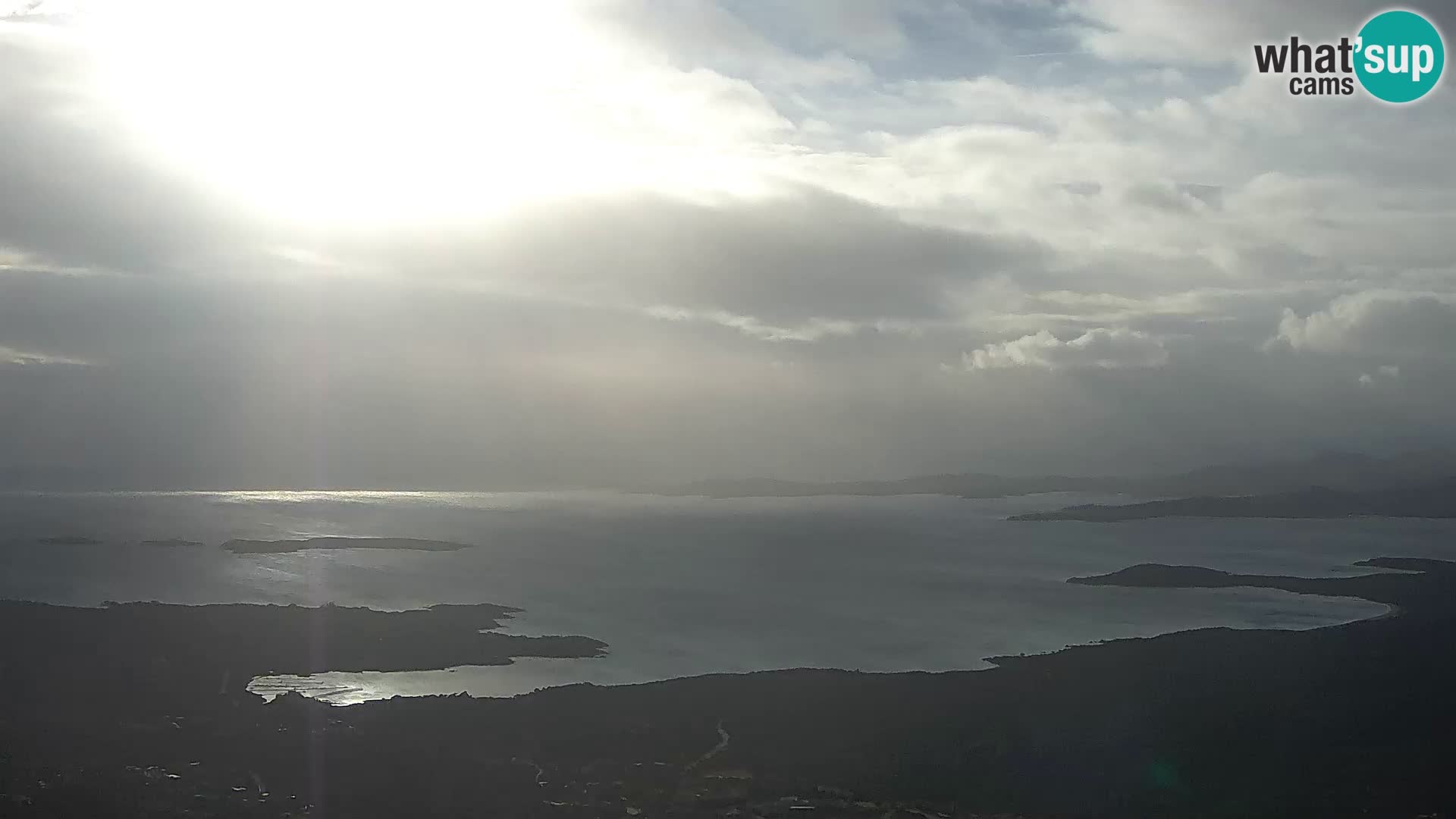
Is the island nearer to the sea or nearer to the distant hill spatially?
the sea

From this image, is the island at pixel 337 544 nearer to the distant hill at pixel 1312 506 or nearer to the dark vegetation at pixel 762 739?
the dark vegetation at pixel 762 739

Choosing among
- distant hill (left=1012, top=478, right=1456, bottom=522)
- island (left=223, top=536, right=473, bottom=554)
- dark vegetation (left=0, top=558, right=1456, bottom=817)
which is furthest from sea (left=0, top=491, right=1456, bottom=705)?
distant hill (left=1012, top=478, right=1456, bottom=522)

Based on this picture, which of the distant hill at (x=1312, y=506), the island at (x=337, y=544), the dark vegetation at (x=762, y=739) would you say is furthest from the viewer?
the distant hill at (x=1312, y=506)

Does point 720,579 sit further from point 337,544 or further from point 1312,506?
point 1312,506

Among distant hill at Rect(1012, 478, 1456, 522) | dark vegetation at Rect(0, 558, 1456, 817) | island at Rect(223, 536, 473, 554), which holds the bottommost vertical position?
dark vegetation at Rect(0, 558, 1456, 817)

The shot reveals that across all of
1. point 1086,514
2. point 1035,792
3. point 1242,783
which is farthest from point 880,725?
point 1086,514

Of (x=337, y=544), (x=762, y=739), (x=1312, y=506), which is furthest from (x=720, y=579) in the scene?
(x=1312, y=506)

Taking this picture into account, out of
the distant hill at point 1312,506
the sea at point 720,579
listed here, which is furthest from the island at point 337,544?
the distant hill at point 1312,506
